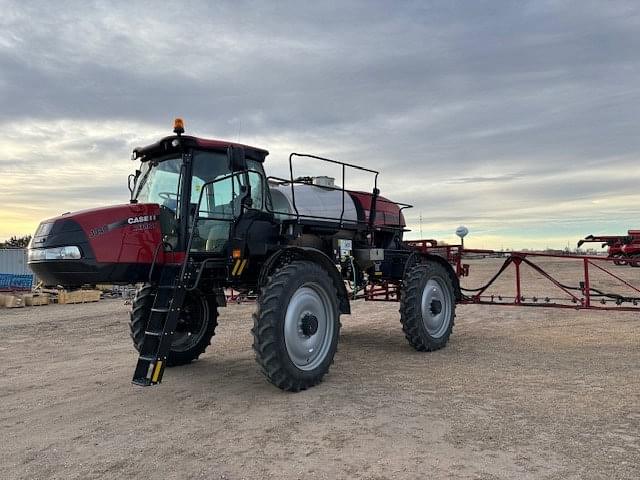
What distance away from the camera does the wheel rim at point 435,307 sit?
29.5 feet

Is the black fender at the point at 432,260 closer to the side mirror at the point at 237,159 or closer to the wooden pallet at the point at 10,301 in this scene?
the side mirror at the point at 237,159

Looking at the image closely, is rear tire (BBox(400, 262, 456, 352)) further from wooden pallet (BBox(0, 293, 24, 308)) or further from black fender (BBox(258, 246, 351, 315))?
wooden pallet (BBox(0, 293, 24, 308))

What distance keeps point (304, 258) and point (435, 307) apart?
3.25 metres

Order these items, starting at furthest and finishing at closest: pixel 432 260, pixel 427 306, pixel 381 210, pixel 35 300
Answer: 1. pixel 35 300
2. pixel 432 260
3. pixel 381 210
4. pixel 427 306

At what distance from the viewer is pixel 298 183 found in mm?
7836

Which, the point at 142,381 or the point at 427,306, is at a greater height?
the point at 427,306

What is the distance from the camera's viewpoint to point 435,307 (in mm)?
9188

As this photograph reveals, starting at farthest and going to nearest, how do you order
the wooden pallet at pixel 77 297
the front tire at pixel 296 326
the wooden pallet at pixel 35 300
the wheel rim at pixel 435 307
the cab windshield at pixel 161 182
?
the wooden pallet at pixel 77 297 → the wooden pallet at pixel 35 300 → the wheel rim at pixel 435 307 → the cab windshield at pixel 161 182 → the front tire at pixel 296 326

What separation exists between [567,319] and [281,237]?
29.2 ft

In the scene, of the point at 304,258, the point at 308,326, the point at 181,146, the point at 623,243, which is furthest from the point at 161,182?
the point at 623,243

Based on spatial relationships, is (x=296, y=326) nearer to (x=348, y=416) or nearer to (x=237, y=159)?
(x=348, y=416)

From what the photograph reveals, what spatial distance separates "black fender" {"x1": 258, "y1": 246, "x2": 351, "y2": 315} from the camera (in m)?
6.47

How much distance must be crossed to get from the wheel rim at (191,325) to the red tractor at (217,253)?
0.02 m

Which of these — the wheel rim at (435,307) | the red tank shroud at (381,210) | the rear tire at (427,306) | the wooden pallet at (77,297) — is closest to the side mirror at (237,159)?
the red tank shroud at (381,210)
